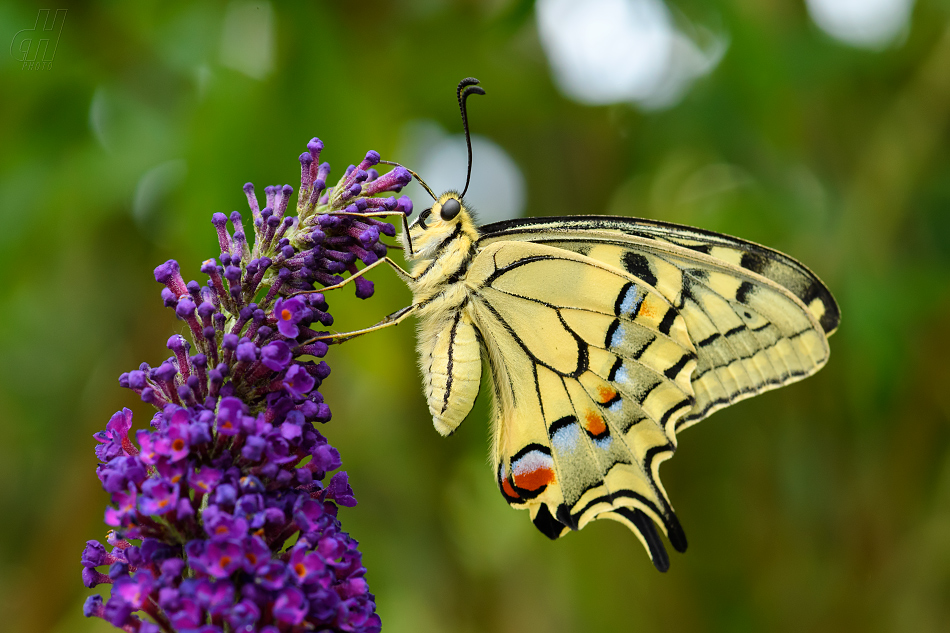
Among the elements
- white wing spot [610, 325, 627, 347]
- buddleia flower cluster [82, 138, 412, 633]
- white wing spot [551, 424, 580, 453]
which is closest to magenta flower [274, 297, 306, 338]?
buddleia flower cluster [82, 138, 412, 633]

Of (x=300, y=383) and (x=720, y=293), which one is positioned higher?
(x=720, y=293)

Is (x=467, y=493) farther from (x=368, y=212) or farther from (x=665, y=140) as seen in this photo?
(x=368, y=212)

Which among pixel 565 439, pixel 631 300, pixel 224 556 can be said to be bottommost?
pixel 224 556

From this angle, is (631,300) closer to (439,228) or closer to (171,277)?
(439,228)

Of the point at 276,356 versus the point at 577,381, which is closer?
the point at 276,356

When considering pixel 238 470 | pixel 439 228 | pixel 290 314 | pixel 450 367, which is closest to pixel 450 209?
pixel 439 228

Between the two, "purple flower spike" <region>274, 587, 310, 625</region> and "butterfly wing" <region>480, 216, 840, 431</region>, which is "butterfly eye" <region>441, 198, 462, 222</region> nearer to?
"butterfly wing" <region>480, 216, 840, 431</region>
